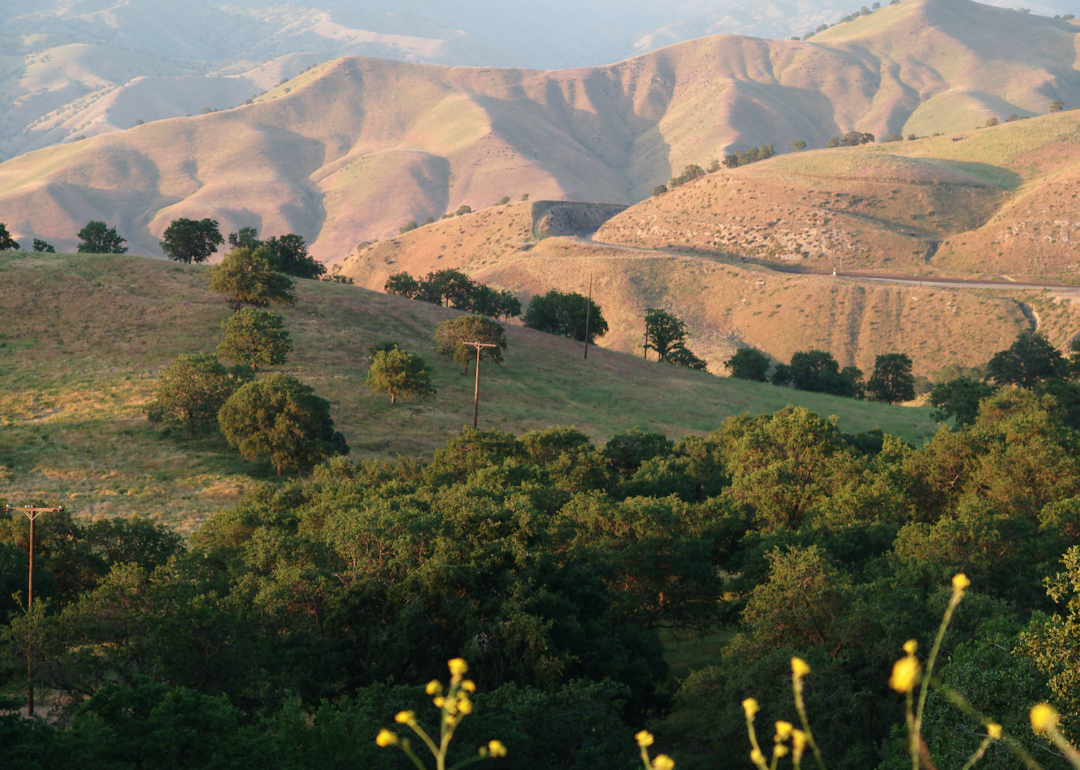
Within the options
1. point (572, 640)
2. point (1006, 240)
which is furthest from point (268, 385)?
point (1006, 240)

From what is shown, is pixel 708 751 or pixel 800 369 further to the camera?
pixel 800 369

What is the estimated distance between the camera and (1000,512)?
37688 millimetres

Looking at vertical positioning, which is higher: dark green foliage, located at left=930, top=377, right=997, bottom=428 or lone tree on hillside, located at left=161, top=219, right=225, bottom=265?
lone tree on hillside, located at left=161, top=219, right=225, bottom=265

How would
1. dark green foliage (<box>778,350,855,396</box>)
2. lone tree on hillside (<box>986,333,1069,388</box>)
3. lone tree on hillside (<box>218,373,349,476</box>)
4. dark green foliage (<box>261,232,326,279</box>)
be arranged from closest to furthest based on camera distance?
lone tree on hillside (<box>218,373,349,476</box>) → lone tree on hillside (<box>986,333,1069,388</box>) → dark green foliage (<box>778,350,855,396</box>) → dark green foliage (<box>261,232,326,279</box>)

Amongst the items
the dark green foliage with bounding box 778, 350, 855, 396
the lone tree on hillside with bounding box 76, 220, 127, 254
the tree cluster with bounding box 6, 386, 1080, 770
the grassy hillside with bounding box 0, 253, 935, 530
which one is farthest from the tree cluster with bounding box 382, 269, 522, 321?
the tree cluster with bounding box 6, 386, 1080, 770

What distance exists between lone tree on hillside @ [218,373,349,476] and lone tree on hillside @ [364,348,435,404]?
1393cm

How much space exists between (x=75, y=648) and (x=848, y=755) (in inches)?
832

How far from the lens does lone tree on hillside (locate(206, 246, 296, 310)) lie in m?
80.9

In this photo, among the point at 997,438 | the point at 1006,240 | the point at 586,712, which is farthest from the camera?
the point at 1006,240

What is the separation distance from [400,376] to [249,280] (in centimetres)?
2415

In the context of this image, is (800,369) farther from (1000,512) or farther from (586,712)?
(586,712)

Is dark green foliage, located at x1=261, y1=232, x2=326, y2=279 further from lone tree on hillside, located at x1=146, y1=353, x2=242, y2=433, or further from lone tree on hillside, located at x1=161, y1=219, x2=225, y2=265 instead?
lone tree on hillside, located at x1=146, y1=353, x2=242, y2=433

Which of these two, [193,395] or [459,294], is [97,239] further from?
[193,395]

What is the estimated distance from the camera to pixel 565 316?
379ft
